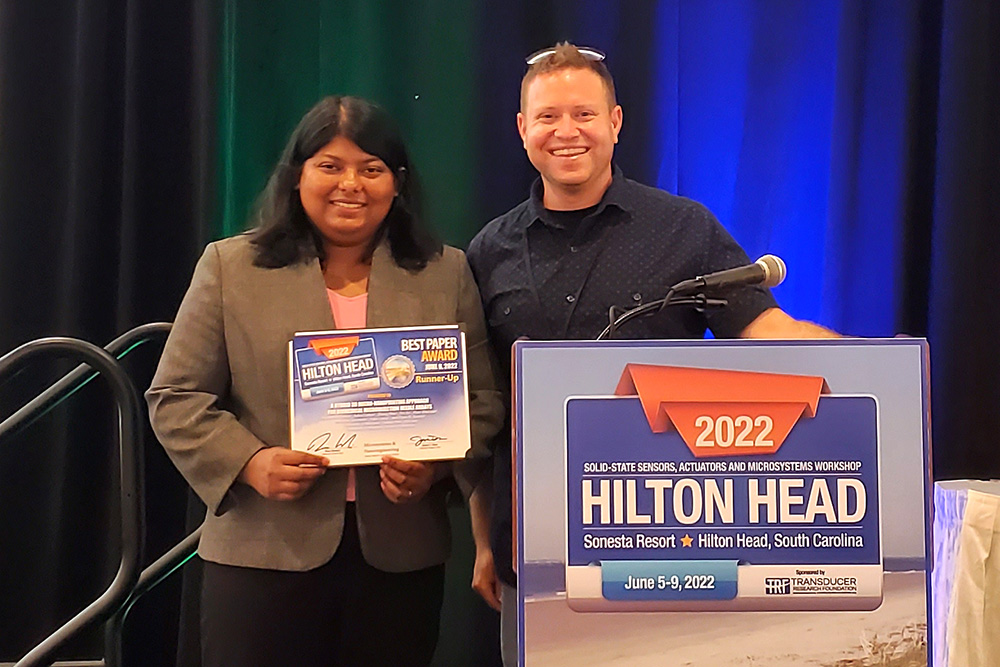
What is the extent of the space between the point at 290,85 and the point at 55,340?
115 centimetres

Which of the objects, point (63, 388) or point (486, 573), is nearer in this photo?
point (486, 573)

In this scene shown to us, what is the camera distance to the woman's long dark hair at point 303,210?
67.4 inches

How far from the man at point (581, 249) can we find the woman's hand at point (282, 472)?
462 mm

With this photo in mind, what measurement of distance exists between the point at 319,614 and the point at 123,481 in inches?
22.2

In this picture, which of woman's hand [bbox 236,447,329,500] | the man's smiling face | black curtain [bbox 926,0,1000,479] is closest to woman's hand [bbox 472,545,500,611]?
woman's hand [bbox 236,447,329,500]

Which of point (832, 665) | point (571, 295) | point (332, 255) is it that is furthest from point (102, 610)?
point (832, 665)

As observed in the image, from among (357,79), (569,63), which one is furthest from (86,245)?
(569,63)

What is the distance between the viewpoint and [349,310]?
1712 millimetres

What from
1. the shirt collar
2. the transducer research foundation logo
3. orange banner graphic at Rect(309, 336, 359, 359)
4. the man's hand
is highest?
the shirt collar

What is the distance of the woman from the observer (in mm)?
1617

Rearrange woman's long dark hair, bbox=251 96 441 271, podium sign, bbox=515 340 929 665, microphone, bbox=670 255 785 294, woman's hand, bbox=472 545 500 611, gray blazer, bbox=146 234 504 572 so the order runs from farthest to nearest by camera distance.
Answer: woman's hand, bbox=472 545 500 611 → woman's long dark hair, bbox=251 96 441 271 → gray blazer, bbox=146 234 504 572 → microphone, bbox=670 255 785 294 → podium sign, bbox=515 340 929 665
